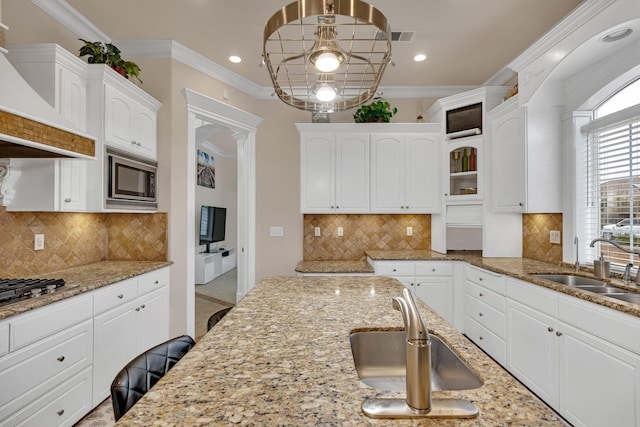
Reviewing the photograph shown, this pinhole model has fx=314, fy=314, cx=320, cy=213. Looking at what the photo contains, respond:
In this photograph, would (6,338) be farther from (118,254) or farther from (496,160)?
(496,160)

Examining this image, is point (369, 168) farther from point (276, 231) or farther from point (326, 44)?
point (326, 44)

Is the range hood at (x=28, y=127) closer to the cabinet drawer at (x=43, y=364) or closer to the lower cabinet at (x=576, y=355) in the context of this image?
the cabinet drawer at (x=43, y=364)

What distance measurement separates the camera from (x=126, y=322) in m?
2.30

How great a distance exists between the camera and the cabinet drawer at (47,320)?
1.50 m

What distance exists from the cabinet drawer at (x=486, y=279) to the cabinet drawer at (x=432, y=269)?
185 mm

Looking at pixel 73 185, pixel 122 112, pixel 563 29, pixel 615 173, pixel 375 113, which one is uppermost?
pixel 563 29

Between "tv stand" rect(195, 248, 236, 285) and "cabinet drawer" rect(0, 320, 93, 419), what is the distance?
3937mm

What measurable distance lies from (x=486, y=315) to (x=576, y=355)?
94 cm

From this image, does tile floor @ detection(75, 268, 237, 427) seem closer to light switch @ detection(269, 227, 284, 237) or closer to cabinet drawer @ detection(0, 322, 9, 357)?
cabinet drawer @ detection(0, 322, 9, 357)

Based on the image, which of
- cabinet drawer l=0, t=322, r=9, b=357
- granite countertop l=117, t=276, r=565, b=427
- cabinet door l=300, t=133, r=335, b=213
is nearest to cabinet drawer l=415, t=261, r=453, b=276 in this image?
cabinet door l=300, t=133, r=335, b=213

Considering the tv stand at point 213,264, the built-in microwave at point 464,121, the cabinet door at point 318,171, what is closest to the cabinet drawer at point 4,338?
the cabinet door at point 318,171

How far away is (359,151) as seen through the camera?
11.6 ft

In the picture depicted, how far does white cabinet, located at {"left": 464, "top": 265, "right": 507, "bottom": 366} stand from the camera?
8.33 ft

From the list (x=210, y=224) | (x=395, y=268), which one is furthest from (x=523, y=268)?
(x=210, y=224)
